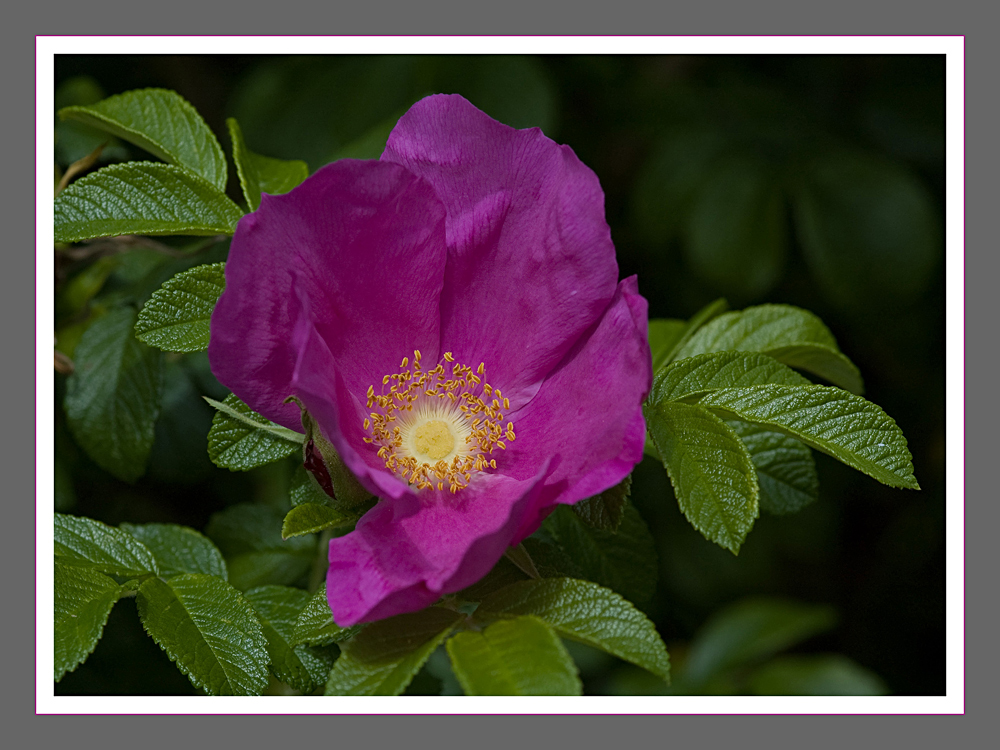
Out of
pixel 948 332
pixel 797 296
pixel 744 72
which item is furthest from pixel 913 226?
pixel 948 332

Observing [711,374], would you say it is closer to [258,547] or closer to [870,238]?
[258,547]

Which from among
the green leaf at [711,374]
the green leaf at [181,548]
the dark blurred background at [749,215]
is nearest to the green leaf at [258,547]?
the green leaf at [181,548]

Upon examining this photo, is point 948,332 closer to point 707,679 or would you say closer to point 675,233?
point 675,233

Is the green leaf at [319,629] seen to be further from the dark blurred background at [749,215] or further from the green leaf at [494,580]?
the dark blurred background at [749,215]

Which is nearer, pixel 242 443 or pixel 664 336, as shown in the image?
pixel 242 443

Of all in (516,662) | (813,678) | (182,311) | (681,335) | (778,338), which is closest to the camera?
(516,662)

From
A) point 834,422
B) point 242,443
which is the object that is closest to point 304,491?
point 242,443

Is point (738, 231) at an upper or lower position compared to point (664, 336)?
upper
